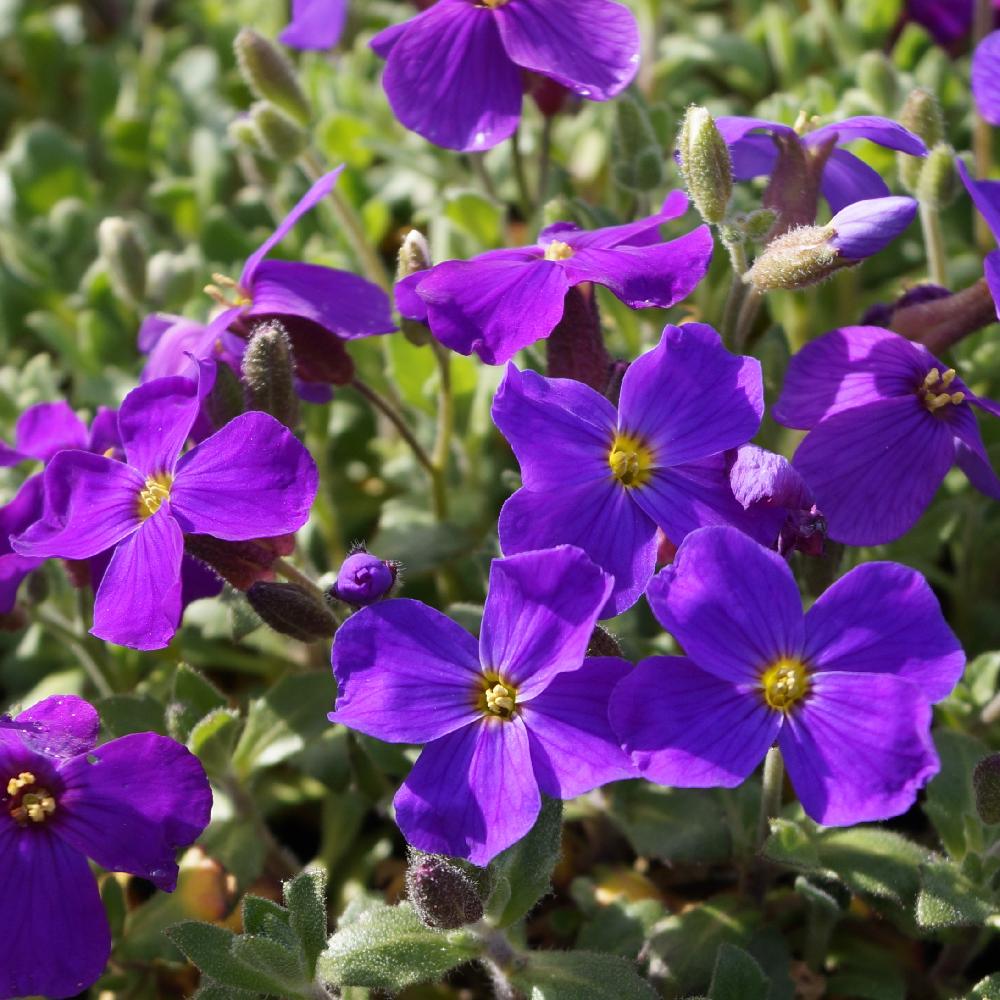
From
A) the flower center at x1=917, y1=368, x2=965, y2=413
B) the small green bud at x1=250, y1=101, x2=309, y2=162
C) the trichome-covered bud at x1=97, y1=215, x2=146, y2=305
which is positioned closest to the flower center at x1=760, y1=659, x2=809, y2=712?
the flower center at x1=917, y1=368, x2=965, y2=413

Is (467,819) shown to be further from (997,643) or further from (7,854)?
(997,643)

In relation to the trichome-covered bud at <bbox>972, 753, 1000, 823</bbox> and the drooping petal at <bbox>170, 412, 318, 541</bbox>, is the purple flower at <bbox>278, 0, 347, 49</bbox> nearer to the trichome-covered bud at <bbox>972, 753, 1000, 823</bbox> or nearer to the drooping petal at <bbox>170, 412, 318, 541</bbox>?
the drooping petal at <bbox>170, 412, 318, 541</bbox>

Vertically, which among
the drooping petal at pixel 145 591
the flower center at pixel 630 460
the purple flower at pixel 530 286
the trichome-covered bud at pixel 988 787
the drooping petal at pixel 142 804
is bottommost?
the trichome-covered bud at pixel 988 787

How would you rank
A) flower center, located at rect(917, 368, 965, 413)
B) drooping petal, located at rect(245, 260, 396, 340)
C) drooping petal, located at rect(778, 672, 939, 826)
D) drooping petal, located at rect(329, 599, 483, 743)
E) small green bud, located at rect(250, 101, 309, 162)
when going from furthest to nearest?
small green bud, located at rect(250, 101, 309, 162), drooping petal, located at rect(245, 260, 396, 340), flower center, located at rect(917, 368, 965, 413), drooping petal, located at rect(329, 599, 483, 743), drooping petal, located at rect(778, 672, 939, 826)

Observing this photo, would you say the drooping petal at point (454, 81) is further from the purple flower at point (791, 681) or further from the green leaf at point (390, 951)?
the green leaf at point (390, 951)

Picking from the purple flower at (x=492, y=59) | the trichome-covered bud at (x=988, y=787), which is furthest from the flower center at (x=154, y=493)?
the trichome-covered bud at (x=988, y=787)

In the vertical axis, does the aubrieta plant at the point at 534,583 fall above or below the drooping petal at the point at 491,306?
below

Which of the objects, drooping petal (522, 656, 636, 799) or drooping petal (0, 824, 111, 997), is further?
drooping petal (0, 824, 111, 997)

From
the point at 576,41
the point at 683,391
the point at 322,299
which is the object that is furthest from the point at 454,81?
the point at 683,391
